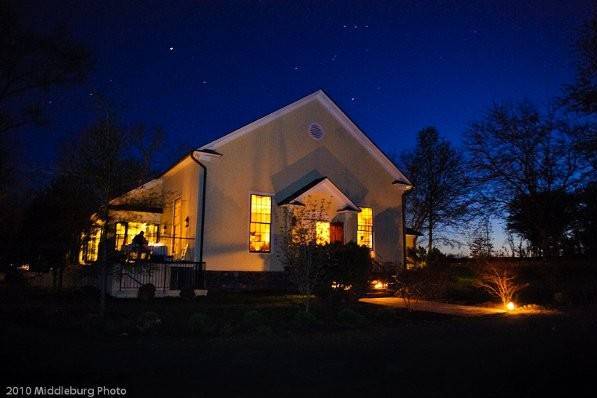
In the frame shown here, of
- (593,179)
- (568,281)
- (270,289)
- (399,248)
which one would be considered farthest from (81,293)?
(593,179)

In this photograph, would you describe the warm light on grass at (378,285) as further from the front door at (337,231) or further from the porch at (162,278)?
the porch at (162,278)

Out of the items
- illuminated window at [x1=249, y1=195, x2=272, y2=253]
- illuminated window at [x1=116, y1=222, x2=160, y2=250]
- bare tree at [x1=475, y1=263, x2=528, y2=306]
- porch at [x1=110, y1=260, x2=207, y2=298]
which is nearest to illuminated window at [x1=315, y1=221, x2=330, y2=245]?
illuminated window at [x1=249, y1=195, x2=272, y2=253]

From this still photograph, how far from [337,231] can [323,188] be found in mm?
2121

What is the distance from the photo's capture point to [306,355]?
6.81 meters

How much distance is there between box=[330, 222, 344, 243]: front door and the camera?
765 inches

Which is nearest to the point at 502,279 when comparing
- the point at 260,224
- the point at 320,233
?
the point at 320,233

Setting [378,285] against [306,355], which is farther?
[378,285]

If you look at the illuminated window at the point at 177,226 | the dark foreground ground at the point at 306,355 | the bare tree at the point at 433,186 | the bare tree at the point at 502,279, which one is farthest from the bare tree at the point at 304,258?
the bare tree at the point at 433,186

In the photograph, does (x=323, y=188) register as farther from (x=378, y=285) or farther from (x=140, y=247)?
(x=140, y=247)

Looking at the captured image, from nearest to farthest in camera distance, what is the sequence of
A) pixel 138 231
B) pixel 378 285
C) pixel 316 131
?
pixel 378 285, pixel 138 231, pixel 316 131

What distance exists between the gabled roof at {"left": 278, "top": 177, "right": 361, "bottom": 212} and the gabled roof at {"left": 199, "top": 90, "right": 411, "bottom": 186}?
9.80 feet

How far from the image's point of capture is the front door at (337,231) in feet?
63.7

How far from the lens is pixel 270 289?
1741cm

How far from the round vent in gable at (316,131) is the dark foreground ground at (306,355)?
404 inches
